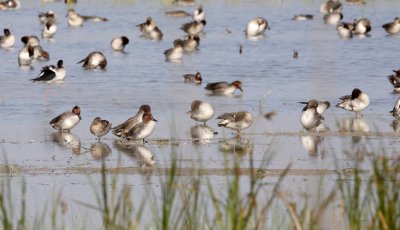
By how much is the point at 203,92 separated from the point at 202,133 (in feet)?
18.2

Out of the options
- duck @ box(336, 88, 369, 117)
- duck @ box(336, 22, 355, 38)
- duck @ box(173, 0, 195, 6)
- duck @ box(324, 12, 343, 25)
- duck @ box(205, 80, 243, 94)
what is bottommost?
duck @ box(336, 88, 369, 117)

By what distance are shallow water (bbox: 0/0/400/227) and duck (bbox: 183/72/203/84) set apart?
0.68 feet

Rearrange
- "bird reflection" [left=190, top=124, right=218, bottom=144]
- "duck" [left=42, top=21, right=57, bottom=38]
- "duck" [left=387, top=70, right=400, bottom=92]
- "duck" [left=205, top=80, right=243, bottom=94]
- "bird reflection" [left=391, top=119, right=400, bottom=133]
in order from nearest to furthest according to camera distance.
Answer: "bird reflection" [left=190, top=124, right=218, bottom=144]
"bird reflection" [left=391, top=119, right=400, bottom=133]
"duck" [left=387, top=70, right=400, bottom=92]
"duck" [left=205, top=80, right=243, bottom=94]
"duck" [left=42, top=21, right=57, bottom=38]

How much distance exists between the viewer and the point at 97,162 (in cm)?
1283

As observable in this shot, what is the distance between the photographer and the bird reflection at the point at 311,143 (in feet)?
44.3

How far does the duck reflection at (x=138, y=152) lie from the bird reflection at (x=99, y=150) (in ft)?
0.56

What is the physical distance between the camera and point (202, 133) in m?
15.4

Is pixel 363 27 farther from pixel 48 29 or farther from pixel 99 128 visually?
pixel 99 128

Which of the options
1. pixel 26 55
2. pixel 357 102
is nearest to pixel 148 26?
pixel 26 55

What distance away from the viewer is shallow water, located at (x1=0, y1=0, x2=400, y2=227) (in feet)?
42.1

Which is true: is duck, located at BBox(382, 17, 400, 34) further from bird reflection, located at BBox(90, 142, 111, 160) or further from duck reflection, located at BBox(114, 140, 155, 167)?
bird reflection, located at BBox(90, 142, 111, 160)

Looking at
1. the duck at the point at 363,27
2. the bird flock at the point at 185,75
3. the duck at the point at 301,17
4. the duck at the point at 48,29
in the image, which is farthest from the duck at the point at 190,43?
the duck at the point at 301,17

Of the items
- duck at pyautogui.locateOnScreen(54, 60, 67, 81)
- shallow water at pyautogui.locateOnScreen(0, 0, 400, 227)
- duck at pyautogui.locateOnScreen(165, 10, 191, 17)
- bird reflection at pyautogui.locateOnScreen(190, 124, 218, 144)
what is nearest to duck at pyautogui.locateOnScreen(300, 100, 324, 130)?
shallow water at pyautogui.locateOnScreen(0, 0, 400, 227)

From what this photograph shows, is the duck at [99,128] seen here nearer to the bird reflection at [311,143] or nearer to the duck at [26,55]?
the bird reflection at [311,143]
